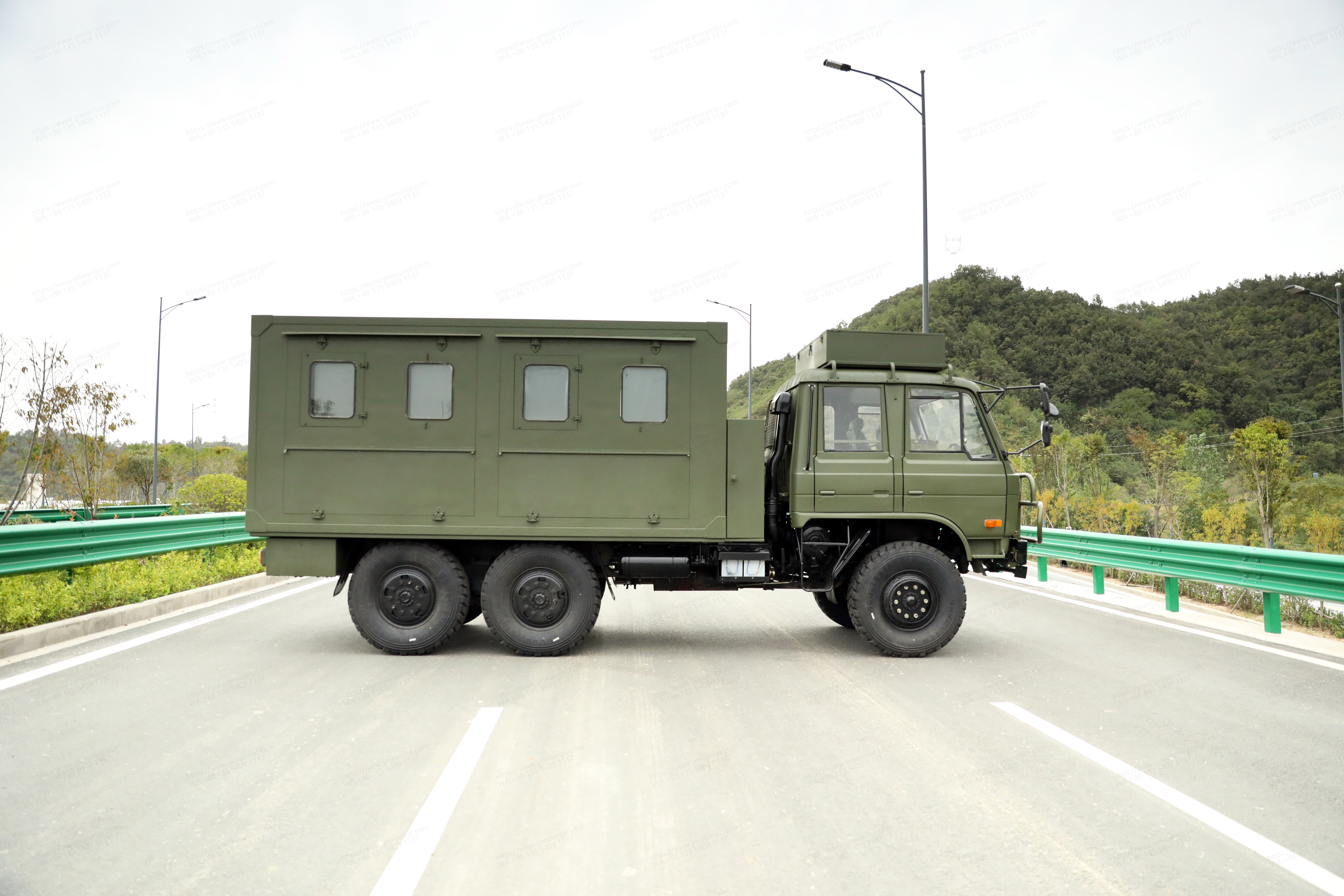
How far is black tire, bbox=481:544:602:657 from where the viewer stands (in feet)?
26.8

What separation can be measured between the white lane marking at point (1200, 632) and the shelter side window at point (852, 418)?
409 cm

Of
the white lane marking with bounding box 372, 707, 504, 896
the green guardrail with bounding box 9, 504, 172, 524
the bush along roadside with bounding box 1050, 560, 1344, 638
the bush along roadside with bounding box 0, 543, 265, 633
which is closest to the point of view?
the white lane marking with bounding box 372, 707, 504, 896

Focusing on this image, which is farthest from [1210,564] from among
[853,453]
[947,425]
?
[853,453]

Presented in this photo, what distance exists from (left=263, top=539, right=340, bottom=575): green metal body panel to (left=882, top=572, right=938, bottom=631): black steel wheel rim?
5228 millimetres

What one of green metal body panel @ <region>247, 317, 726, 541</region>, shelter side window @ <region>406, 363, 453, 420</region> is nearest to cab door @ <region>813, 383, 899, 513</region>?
green metal body panel @ <region>247, 317, 726, 541</region>

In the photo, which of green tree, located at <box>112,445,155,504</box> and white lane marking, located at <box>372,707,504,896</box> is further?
green tree, located at <box>112,445,155,504</box>

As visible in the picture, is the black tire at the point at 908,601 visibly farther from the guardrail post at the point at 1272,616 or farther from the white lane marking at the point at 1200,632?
the guardrail post at the point at 1272,616

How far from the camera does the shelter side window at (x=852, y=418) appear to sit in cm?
857

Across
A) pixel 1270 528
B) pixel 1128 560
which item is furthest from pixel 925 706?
pixel 1270 528

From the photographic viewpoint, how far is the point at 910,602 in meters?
8.45

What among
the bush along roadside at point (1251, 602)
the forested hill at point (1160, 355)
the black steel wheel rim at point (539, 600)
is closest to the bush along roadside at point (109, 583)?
the black steel wheel rim at point (539, 600)

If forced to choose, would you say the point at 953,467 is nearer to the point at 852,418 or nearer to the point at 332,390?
the point at 852,418

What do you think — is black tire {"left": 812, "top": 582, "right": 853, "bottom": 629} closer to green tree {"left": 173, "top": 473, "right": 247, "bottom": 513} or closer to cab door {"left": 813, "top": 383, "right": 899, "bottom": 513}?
cab door {"left": 813, "top": 383, "right": 899, "bottom": 513}

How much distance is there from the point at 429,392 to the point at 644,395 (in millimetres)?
1985
